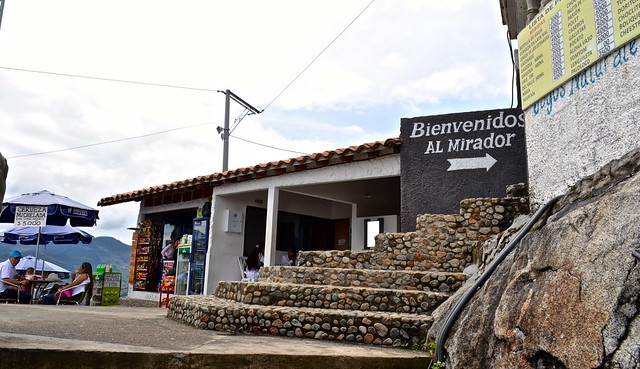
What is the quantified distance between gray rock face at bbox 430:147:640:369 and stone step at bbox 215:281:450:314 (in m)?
1.29

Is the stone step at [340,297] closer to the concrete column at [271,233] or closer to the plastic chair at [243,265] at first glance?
the concrete column at [271,233]

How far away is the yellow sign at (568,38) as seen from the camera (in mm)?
4340

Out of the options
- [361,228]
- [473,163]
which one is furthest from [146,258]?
[473,163]

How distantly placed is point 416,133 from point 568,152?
10.2 ft

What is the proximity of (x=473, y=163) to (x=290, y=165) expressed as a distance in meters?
3.52

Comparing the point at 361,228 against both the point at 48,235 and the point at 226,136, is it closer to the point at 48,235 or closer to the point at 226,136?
the point at 226,136

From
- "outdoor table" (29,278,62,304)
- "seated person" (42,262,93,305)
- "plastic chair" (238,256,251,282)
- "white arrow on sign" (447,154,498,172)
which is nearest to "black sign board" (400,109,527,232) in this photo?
"white arrow on sign" (447,154,498,172)

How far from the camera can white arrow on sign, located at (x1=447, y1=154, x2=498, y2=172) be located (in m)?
7.38

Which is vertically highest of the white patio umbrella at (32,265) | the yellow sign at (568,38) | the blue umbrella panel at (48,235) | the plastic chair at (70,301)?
the yellow sign at (568,38)

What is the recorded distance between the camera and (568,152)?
503 cm

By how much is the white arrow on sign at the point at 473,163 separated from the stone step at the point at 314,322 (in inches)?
121

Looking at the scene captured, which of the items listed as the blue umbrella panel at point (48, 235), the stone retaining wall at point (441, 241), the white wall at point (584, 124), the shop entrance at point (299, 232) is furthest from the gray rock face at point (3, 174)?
the blue umbrella panel at point (48, 235)

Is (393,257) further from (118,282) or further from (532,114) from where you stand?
(118,282)

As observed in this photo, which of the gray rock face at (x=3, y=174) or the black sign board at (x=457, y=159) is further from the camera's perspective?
the black sign board at (x=457, y=159)
